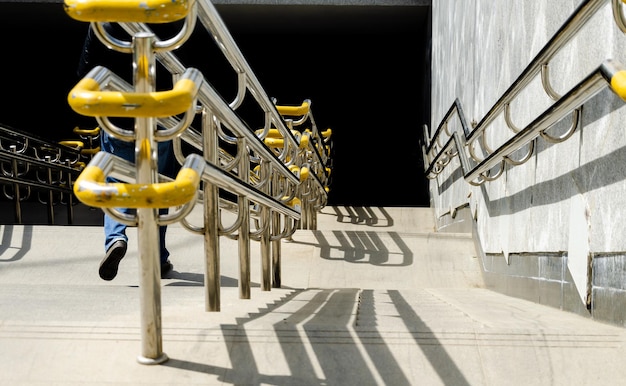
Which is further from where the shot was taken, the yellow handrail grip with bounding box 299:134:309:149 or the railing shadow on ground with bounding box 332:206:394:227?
the railing shadow on ground with bounding box 332:206:394:227

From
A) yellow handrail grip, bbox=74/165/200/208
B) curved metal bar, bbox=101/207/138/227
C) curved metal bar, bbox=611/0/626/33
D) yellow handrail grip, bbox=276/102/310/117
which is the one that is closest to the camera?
yellow handrail grip, bbox=74/165/200/208

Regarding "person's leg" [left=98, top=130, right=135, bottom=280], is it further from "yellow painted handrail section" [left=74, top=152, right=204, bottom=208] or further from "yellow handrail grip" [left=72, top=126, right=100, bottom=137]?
"yellow handrail grip" [left=72, top=126, right=100, bottom=137]

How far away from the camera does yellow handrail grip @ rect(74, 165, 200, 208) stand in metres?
1.25

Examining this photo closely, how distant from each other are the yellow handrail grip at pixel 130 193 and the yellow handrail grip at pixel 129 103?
0.12 meters

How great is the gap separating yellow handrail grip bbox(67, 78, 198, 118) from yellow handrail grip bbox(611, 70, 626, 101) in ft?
2.66

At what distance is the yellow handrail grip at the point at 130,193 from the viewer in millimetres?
1255

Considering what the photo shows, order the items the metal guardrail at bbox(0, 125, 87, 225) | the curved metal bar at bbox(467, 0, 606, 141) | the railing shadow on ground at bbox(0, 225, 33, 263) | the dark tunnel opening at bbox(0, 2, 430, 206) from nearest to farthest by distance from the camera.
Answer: the curved metal bar at bbox(467, 0, 606, 141) → the railing shadow on ground at bbox(0, 225, 33, 263) → the metal guardrail at bbox(0, 125, 87, 225) → the dark tunnel opening at bbox(0, 2, 430, 206)

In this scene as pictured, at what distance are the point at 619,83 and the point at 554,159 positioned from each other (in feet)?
4.29

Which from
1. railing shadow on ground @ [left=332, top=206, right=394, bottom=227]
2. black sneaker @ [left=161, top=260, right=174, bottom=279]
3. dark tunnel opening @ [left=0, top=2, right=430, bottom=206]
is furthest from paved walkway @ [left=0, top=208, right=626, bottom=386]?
dark tunnel opening @ [left=0, top=2, right=430, bottom=206]

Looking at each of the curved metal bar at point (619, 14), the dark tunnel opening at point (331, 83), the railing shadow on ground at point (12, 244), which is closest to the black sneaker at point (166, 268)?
the railing shadow on ground at point (12, 244)

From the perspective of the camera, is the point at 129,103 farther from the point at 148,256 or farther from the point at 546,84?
the point at 546,84

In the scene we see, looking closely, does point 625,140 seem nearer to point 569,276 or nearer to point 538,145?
point 569,276

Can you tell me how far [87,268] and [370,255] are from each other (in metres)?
1.77

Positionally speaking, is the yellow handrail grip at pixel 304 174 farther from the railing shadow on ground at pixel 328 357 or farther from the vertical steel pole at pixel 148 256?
the vertical steel pole at pixel 148 256
